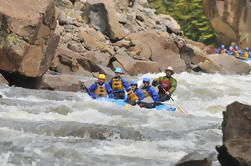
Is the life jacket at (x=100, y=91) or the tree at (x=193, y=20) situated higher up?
the life jacket at (x=100, y=91)

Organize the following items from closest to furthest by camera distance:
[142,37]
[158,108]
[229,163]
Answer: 1. [229,163]
2. [158,108]
3. [142,37]

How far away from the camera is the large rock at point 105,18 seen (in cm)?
2089

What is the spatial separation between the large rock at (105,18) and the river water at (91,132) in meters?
9.77

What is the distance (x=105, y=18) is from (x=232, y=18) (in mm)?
14241

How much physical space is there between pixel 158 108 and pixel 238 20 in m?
23.4

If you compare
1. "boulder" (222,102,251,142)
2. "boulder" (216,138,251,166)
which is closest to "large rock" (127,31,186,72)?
"boulder" (222,102,251,142)

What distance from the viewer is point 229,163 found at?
4.60 meters

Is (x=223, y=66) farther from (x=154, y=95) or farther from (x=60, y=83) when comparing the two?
(x=154, y=95)

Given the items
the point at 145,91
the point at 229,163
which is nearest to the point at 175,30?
the point at 145,91

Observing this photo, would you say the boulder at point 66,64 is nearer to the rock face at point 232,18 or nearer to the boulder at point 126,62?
the boulder at point 126,62

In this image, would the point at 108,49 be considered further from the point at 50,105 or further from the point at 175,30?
the point at 50,105

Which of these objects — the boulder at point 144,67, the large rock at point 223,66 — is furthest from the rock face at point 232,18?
the boulder at point 144,67

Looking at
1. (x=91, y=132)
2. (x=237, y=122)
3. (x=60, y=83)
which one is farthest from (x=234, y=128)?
(x=60, y=83)

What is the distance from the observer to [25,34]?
11391 mm
